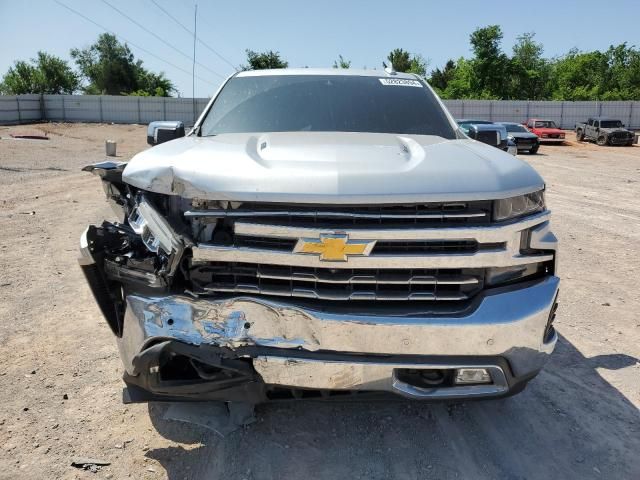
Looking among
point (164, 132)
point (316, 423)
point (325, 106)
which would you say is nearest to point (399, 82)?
point (325, 106)

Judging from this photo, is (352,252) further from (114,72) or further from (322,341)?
(114,72)

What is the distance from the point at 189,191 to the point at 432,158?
115cm

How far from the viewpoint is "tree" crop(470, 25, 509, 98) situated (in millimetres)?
52969

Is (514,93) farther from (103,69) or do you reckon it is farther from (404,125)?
(404,125)

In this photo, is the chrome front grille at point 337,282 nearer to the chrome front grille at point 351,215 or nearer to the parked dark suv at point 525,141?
the chrome front grille at point 351,215

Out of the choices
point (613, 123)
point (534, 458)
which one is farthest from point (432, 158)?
point (613, 123)

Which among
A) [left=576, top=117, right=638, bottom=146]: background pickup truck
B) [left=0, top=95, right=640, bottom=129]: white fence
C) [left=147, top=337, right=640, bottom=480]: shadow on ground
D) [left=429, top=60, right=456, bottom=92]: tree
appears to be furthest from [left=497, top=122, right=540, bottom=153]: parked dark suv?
[left=429, top=60, right=456, bottom=92]: tree

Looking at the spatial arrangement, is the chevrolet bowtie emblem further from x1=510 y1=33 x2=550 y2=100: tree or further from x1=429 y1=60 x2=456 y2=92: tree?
x1=429 y1=60 x2=456 y2=92: tree

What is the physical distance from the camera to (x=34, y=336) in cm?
402

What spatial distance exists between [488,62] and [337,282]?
2215 inches

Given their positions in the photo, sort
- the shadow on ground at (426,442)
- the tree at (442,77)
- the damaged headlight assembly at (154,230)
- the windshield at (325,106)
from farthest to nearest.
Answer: the tree at (442,77) → the windshield at (325,106) → the shadow on ground at (426,442) → the damaged headlight assembly at (154,230)

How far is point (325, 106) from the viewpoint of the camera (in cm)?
396

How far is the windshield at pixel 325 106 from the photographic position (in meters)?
3.77

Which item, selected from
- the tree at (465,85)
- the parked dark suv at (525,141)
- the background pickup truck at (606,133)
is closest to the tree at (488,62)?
the tree at (465,85)
